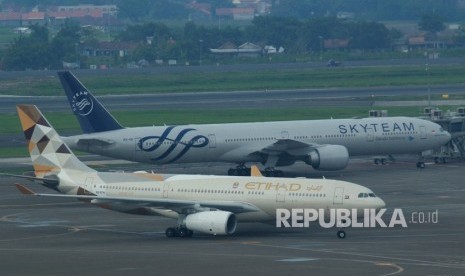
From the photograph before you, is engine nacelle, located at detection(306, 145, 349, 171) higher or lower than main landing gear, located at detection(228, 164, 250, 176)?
higher

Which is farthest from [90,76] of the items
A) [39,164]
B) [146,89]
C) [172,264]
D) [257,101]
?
[172,264]

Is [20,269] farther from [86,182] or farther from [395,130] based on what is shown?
[395,130]

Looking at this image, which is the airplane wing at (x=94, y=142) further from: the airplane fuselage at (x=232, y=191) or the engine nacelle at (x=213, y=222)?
the engine nacelle at (x=213, y=222)

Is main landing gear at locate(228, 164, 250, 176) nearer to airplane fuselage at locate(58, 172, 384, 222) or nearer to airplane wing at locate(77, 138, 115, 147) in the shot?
airplane wing at locate(77, 138, 115, 147)

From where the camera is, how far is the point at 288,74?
19288 centimetres

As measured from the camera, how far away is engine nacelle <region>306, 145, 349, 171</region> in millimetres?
91688

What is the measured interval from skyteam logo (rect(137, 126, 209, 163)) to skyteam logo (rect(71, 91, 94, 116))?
423 cm

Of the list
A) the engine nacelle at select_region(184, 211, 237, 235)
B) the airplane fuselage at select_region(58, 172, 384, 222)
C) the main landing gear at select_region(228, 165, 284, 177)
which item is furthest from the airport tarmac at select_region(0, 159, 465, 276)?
the main landing gear at select_region(228, 165, 284, 177)

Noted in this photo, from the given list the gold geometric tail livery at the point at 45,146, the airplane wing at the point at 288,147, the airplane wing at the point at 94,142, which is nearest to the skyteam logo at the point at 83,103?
the airplane wing at the point at 94,142

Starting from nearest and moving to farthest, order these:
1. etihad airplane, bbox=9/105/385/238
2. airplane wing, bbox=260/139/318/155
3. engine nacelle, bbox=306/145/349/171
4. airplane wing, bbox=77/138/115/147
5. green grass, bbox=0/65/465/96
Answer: etihad airplane, bbox=9/105/385/238 → airplane wing, bbox=77/138/115/147 → engine nacelle, bbox=306/145/349/171 → airplane wing, bbox=260/139/318/155 → green grass, bbox=0/65/465/96

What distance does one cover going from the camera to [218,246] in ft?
202

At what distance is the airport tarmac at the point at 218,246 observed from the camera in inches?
2142

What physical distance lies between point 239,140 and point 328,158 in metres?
6.72

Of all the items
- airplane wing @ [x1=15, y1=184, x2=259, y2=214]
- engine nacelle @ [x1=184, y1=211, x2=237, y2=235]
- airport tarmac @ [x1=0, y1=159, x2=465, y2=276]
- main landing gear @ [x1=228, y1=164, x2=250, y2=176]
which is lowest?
main landing gear @ [x1=228, y1=164, x2=250, y2=176]
